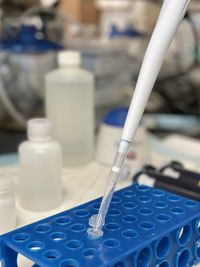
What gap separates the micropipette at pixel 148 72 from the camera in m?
0.43

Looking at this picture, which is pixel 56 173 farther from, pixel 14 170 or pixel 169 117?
pixel 169 117

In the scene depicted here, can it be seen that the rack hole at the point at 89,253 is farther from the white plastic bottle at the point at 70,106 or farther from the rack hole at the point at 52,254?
the white plastic bottle at the point at 70,106

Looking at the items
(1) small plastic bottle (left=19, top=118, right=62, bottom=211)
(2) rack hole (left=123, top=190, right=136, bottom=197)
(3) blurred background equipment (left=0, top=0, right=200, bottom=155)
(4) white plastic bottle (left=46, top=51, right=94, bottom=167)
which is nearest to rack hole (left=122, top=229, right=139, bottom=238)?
(2) rack hole (left=123, top=190, right=136, bottom=197)

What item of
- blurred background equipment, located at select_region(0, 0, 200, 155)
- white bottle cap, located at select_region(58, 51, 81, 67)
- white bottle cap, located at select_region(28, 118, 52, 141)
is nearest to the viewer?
white bottle cap, located at select_region(28, 118, 52, 141)

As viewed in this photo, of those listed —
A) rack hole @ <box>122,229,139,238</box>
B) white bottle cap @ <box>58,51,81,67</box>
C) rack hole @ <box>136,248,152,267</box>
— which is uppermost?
white bottle cap @ <box>58,51,81,67</box>

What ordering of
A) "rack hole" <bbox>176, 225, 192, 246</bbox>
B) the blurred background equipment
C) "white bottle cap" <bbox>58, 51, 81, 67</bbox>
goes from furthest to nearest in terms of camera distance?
the blurred background equipment
"white bottle cap" <bbox>58, 51, 81, 67</bbox>
"rack hole" <bbox>176, 225, 192, 246</bbox>

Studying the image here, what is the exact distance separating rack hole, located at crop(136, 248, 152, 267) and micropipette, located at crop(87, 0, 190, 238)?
50 mm

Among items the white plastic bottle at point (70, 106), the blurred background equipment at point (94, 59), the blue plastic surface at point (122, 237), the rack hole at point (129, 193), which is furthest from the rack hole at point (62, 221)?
the blurred background equipment at point (94, 59)

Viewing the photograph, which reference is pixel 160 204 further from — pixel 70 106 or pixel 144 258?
pixel 70 106

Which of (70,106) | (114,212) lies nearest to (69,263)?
(114,212)

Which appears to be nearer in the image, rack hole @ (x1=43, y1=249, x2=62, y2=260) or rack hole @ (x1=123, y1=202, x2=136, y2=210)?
rack hole @ (x1=43, y1=249, x2=62, y2=260)

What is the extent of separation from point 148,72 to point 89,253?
0.67 ft

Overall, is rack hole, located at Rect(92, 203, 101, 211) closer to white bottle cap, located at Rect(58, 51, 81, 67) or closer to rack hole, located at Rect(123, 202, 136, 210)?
rack hole, located at Rect(123, 202, 136, 210)

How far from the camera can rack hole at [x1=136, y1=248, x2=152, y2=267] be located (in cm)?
44
